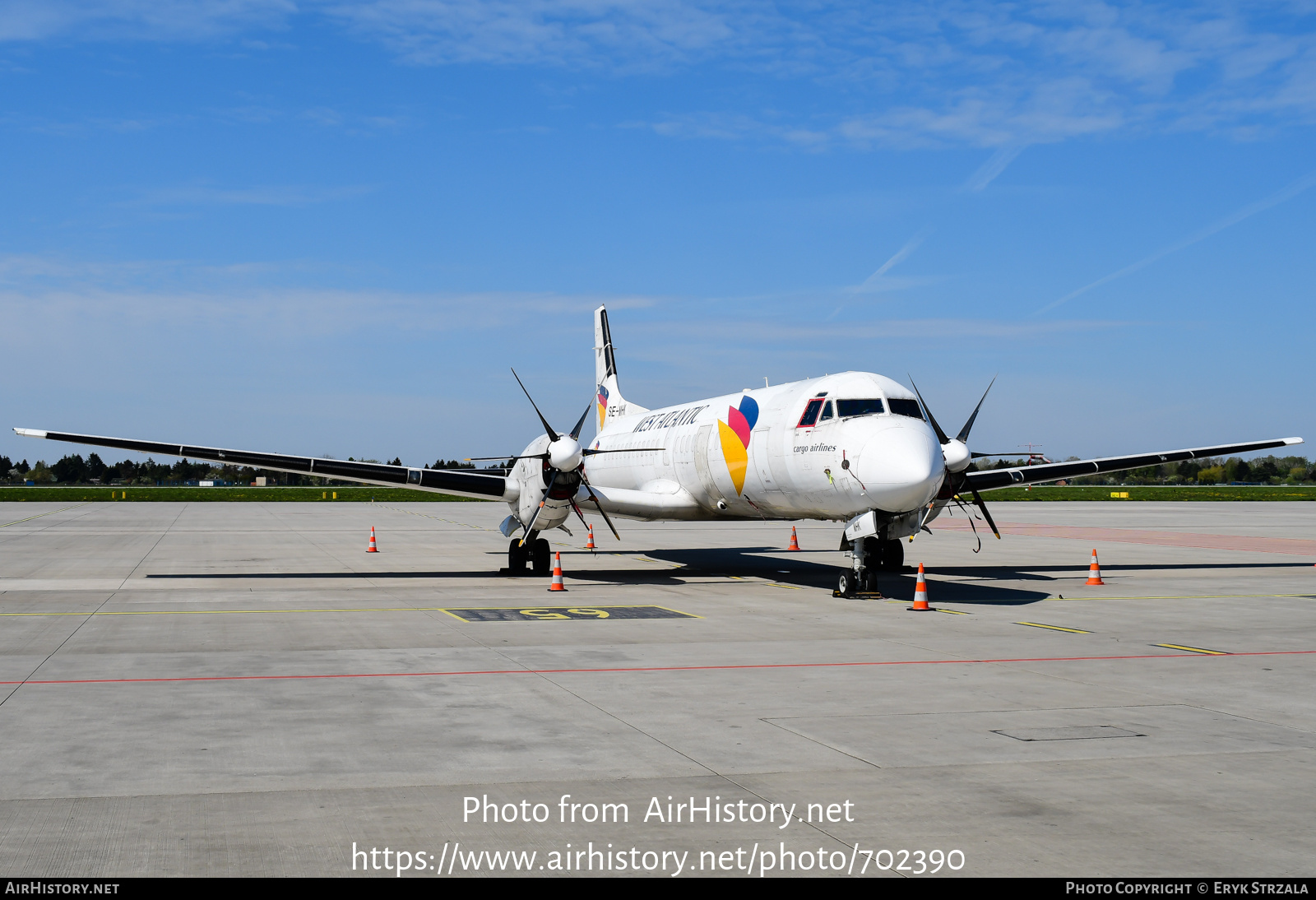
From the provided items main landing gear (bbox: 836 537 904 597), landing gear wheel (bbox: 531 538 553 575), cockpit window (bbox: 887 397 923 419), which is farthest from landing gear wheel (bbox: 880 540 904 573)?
landing gear wheel (bbox: 531 538 553 575)

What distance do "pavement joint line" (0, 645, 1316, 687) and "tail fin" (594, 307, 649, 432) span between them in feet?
72.5

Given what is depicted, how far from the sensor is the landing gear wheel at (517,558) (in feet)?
73.2

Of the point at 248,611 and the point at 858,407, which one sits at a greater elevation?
the point at 858,407

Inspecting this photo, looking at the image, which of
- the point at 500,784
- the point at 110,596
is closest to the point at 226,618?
the point at 110,596

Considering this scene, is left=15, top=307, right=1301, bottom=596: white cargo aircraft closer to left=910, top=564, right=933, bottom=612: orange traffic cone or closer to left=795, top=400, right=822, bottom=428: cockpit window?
left=795, top=400, right=822, bottom=428: cockpit window

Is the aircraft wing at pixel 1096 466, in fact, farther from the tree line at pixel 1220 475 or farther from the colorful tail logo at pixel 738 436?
the tree line at pixel 1220 475

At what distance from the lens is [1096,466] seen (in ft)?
79.8

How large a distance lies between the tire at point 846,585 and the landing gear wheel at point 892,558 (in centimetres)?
499

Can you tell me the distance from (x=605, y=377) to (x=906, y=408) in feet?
60.3

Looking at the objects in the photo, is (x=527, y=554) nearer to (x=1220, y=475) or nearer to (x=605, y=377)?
(x=605, y=377)

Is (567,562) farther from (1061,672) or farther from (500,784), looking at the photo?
(500,784)

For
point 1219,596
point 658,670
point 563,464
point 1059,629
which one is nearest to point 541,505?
point 563,464

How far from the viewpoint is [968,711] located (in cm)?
905

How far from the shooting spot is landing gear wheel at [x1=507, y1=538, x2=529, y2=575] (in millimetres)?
22312
